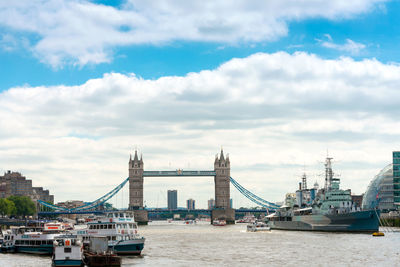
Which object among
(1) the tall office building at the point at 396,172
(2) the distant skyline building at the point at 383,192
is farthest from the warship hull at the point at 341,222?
(2) the distant skyline building at the point at 383,192

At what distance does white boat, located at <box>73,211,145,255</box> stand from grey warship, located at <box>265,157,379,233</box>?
4590cm

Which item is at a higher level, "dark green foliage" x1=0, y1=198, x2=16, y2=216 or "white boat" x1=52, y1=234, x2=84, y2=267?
"dark green foliage" x1=0, y1=198, x2=16, y2=216

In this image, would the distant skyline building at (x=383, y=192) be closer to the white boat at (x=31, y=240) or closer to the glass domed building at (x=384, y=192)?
the glass domed building at (x=384, y=192)

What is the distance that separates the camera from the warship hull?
96.9 metres

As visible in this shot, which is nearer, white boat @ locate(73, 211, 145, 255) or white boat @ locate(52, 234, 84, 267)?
white boat @ locate(52, 234, 84, 267)

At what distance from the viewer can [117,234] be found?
6141cm

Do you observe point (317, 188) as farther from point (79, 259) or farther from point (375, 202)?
point (79, 259)

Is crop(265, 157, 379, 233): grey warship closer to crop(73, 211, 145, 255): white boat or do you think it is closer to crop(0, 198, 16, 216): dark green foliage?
crop(73, 211, 145, 255): white boat

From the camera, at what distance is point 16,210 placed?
192250 mm

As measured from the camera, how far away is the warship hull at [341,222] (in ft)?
318

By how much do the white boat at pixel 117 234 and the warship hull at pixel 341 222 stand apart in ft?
150

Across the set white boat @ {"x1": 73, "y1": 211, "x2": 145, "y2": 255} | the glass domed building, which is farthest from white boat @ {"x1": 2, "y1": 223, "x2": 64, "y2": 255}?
the glass domed building

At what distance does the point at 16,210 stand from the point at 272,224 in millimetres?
90119

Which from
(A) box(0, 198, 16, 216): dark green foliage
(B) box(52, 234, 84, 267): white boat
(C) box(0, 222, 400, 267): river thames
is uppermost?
(A) box(0, 198, 16, 216): dark green foliage
